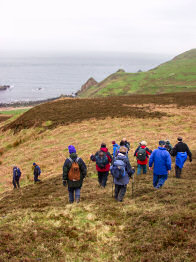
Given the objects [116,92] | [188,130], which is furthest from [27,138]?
[116,92]

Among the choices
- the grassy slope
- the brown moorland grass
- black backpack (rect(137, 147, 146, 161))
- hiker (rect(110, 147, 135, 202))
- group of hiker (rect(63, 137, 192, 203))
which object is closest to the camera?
the grassy slope

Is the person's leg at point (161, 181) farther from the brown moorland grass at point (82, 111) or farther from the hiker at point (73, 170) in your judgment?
the brown moorland grass at point (82, 111)

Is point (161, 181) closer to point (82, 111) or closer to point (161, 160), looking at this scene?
point (161, 160)

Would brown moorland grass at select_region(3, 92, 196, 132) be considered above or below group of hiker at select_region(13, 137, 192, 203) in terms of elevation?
above

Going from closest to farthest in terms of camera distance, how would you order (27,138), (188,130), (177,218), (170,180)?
(177,218) → (170,180) → (188,130) → (27,138)

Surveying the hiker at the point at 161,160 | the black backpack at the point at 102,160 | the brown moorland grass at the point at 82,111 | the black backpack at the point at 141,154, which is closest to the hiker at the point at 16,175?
the black backpack at the point at 102,160

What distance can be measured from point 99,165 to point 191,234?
6.08 m

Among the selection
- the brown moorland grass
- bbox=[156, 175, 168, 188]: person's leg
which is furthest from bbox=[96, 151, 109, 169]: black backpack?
the brown moorland grass

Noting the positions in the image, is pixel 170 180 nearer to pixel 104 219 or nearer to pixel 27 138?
pixel 104 219

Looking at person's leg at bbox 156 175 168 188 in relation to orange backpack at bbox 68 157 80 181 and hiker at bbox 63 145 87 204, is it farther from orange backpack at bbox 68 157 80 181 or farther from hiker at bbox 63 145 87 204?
orange backpack at bbox 68 157 80 181

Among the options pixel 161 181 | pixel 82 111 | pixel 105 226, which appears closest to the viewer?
pixel 105 226

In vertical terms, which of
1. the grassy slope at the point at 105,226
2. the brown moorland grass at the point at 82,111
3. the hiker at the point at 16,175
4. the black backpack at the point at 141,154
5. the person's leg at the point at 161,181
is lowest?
the hiker at the point at 16,175

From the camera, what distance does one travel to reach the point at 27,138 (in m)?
31.9

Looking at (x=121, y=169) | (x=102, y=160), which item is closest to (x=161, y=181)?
(x=102, y=160)
